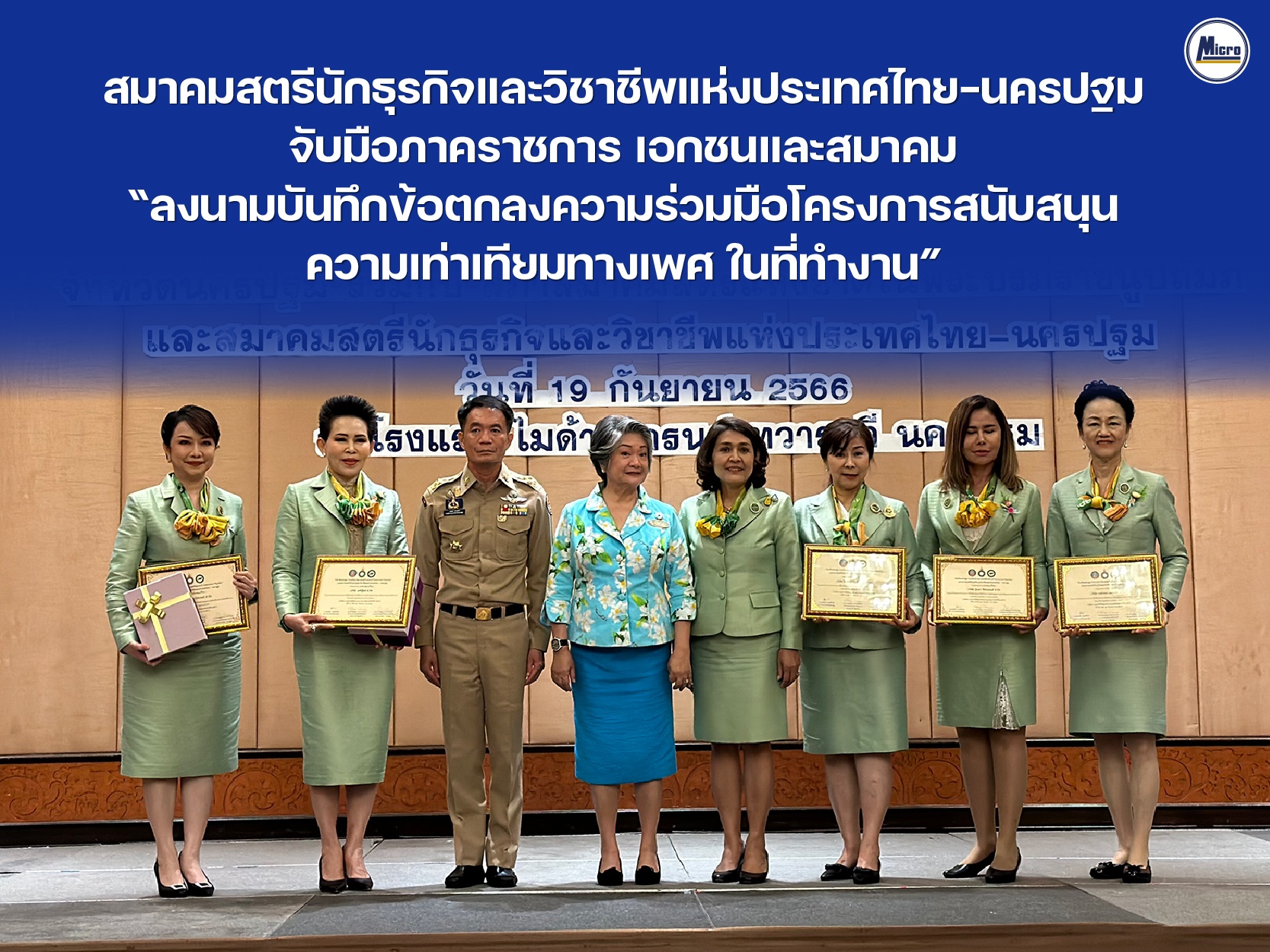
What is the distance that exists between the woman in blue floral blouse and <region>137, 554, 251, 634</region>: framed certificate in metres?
1.01

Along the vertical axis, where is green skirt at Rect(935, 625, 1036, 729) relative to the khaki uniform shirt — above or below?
below

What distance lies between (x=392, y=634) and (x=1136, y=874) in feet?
8.14

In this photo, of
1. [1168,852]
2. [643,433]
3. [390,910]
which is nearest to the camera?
[390,910]

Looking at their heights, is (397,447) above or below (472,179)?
below

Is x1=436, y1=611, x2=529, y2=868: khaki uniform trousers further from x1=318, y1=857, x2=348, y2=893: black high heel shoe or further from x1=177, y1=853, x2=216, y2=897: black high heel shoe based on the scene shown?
x1=177, y1=853, x2=216, y2=897: black high heel shoe

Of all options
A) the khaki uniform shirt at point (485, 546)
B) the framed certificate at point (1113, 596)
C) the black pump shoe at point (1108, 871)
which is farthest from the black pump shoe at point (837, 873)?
the khaki uniform shirt at point (485, 546)

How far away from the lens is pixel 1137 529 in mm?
4355

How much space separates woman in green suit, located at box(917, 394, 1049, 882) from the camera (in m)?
4.30

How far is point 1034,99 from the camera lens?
5.22 meters

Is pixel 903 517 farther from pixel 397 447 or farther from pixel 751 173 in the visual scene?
pixel 397 447

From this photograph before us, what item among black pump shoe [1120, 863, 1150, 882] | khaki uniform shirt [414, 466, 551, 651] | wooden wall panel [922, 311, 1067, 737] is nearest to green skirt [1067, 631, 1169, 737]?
black pump shoe [1120, 863, 1150, 882]

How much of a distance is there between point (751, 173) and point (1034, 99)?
1.15 meters

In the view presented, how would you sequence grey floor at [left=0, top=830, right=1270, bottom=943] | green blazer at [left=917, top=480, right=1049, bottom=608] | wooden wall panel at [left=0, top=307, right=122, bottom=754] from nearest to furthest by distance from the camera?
grey floor at [left=0, top=830, right=1270, bottom=943]
green blazer at [left=917, top=480, right=1049, bottom=608]
wooden wall panel at [left=0, top=307, right=122, bottom=754]

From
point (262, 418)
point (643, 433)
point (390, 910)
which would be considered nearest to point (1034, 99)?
point (643, 433)
